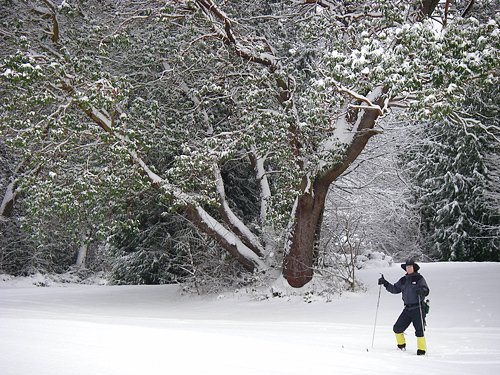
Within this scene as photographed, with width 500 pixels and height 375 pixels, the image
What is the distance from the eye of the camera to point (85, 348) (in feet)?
16.6

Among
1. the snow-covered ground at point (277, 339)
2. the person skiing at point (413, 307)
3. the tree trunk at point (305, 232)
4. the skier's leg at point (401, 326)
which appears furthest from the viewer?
the tree trunk at point (305, 232)

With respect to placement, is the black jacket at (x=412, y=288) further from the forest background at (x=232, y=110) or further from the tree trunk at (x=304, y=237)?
the tree trunk at (x=304, y=237)

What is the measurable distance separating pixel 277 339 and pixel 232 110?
905 cm

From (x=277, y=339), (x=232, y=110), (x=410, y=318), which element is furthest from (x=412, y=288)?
(x=232, y=110)

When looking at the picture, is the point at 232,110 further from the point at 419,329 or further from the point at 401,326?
the point at 419,329

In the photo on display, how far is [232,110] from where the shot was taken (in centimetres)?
1523

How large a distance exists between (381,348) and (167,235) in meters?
12.0

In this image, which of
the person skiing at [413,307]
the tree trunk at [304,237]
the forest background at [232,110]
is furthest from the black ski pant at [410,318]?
the tree trunk at [304,237]

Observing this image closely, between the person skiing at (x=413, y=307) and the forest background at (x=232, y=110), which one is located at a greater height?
the forest background at (x=232, y=110)

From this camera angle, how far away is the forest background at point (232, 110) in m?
10.2

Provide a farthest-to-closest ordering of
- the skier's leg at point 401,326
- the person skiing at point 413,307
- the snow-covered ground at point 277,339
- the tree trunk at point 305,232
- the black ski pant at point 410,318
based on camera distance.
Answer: the tree trunk at point 305,232, the skier's leg at point 401,326, the black ski pant at point 410,318, the person skiing at point 413,307, the snow-covered ground at point 277,339

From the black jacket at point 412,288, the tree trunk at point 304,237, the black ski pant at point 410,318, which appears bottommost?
the black ski pant at point 410,318

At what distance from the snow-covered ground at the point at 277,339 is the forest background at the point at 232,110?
214 centimetres

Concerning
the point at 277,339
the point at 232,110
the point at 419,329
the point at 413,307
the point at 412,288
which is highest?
the point at 232,110
